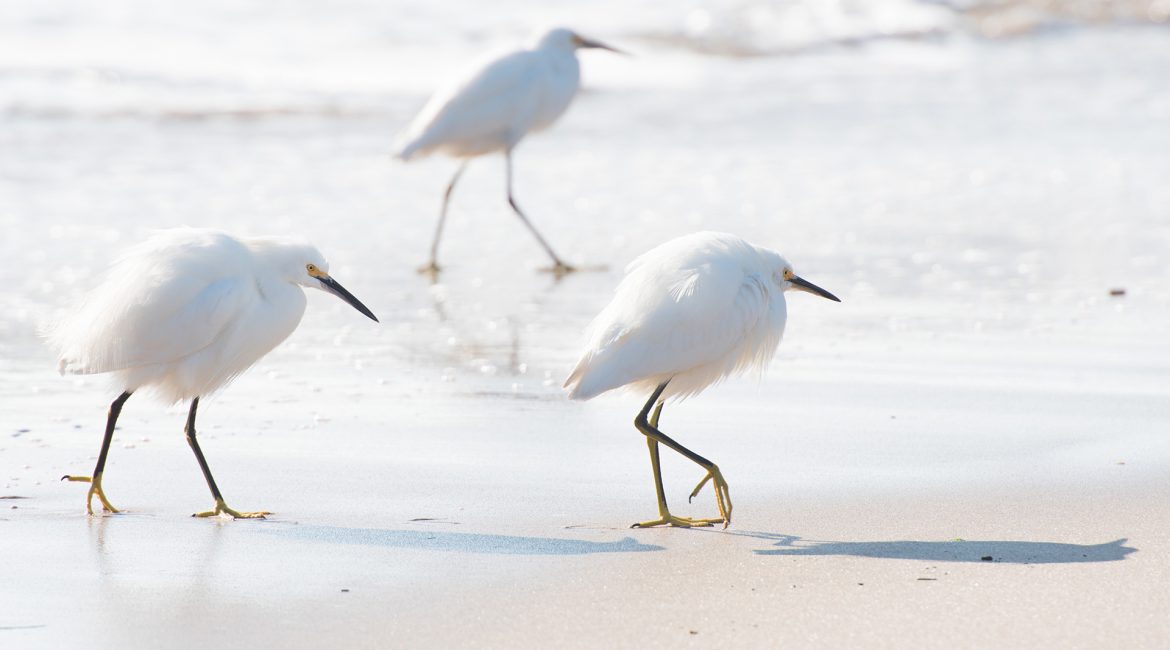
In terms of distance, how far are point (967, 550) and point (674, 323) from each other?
3.58 ft

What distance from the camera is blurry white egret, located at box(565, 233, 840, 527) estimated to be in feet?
15.5

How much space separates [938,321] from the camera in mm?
7531

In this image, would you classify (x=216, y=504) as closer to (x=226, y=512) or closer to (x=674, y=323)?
(x=226, y=512)

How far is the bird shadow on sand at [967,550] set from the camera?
13.5 ft

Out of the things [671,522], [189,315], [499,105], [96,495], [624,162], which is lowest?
[96,495]

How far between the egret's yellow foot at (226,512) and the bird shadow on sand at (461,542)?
0.59 ft

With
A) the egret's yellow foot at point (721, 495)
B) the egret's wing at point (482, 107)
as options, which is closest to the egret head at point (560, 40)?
the egret's wing at point (482, 107)

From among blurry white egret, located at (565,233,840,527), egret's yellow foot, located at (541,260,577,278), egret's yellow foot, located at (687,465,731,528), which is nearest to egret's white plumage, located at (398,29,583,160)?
egret's yellow foot, located at (541,260,577,278)

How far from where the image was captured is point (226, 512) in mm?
4582

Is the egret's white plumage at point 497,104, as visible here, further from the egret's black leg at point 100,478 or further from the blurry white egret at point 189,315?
the egret's black leg at point 100,478

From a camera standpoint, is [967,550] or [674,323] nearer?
[967,550]

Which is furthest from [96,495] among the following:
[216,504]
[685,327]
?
[685,327]

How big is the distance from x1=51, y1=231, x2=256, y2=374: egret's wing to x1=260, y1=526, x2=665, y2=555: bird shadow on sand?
2.27 feet

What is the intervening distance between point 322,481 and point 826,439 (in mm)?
1734
